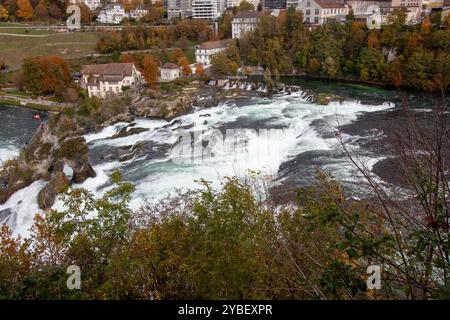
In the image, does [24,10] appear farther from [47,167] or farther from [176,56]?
[47,167]

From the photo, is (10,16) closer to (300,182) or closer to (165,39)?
(165,39)

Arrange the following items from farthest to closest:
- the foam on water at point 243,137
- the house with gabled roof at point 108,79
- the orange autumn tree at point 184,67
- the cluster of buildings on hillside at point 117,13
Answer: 1. the cluster of buildings on hillside at point 117,13
2. the orange autumn tree at point 184,67
3. the house with gabled roof at point 108,79
4. the foam on water at point 243,137

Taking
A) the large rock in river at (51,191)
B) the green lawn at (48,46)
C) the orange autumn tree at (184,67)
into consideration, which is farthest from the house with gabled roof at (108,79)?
the large rock in river at (51,191)

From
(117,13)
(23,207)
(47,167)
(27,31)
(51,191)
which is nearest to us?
(23,207)

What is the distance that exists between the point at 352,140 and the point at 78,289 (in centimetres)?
1809

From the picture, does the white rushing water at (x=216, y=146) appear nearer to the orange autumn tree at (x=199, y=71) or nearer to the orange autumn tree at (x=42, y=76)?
the orange autumn tree at (x=199, y=71)

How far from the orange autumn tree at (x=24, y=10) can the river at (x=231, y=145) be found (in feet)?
146

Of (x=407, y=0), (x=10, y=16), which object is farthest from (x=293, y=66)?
(x=10, y=16)

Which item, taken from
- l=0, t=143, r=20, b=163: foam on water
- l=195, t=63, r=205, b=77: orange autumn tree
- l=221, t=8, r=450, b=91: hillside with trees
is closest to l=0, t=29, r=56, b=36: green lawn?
l=195, t=63, r=205, b=77: orange autumn tree

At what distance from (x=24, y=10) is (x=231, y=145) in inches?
2488

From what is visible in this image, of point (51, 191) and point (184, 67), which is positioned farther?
point (184, 67)

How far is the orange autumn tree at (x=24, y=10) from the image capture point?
66.5m

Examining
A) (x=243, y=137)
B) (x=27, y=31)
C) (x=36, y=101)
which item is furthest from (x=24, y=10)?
(x=243, y=137)

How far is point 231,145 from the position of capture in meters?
21.0
